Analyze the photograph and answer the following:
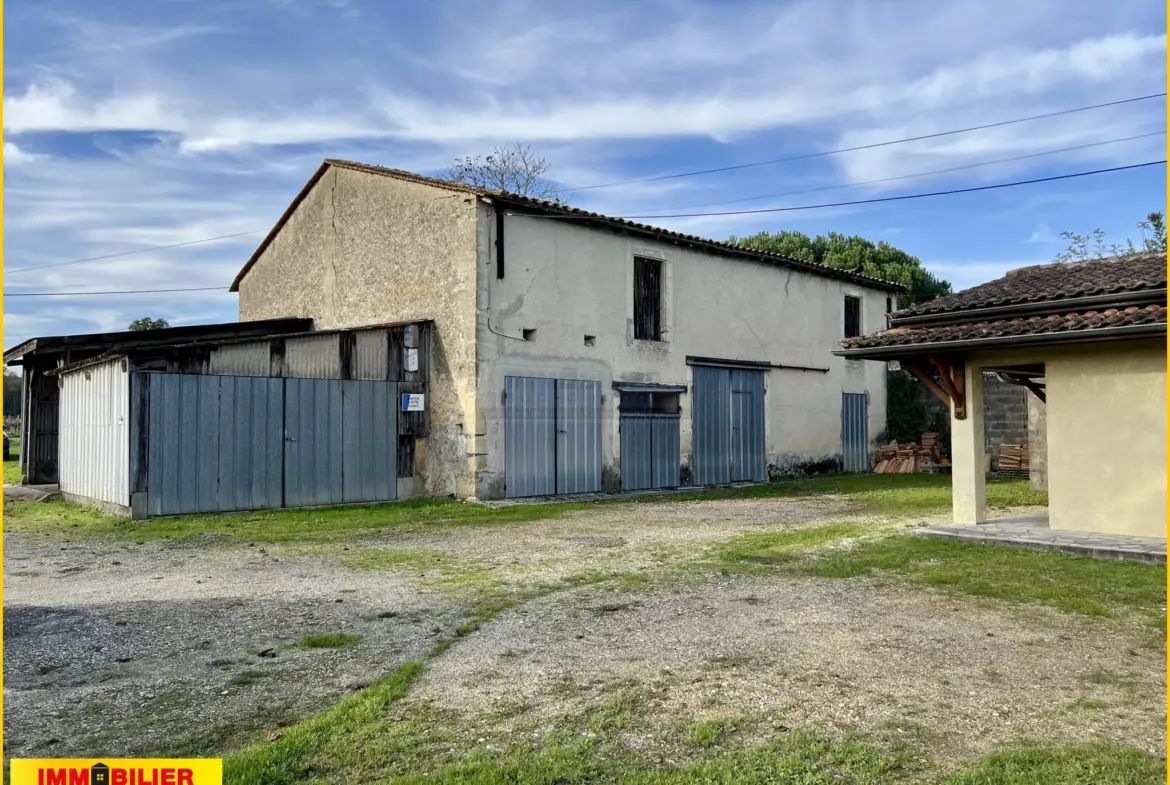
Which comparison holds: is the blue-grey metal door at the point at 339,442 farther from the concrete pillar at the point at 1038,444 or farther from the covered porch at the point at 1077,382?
the concrete pillar at the point at 1038,444

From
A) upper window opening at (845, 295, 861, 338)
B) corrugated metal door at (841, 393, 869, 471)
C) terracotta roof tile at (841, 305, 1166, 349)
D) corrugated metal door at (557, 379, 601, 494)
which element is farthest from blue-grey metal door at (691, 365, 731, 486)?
terracotta roof tile at (841, 305, 1166, 349)

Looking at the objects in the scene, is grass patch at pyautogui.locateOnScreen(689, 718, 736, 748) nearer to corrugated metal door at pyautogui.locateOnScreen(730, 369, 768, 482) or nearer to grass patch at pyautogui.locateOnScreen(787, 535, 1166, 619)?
grass patch at pyautogui.locateOnScreen(787, 535, 1166, 619)

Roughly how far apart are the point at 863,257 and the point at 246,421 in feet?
93.2

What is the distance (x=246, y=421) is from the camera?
13.1m

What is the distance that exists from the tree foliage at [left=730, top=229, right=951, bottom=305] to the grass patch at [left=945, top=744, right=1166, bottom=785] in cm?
2977

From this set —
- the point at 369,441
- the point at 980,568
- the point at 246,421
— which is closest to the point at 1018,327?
the point at 980,568

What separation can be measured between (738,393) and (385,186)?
871 cm

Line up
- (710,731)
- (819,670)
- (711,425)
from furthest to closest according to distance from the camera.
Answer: (711,425) < (819,670) < (710,731)

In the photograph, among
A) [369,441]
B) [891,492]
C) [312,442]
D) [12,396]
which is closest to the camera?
[312,442]

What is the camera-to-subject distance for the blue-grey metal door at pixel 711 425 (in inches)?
722

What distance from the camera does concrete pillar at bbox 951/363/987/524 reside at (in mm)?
10219

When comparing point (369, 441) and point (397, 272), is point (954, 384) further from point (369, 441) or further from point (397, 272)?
point (397, 272)

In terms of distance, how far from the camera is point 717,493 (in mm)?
16797

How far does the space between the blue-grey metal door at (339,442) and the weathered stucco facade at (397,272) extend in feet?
2.77
